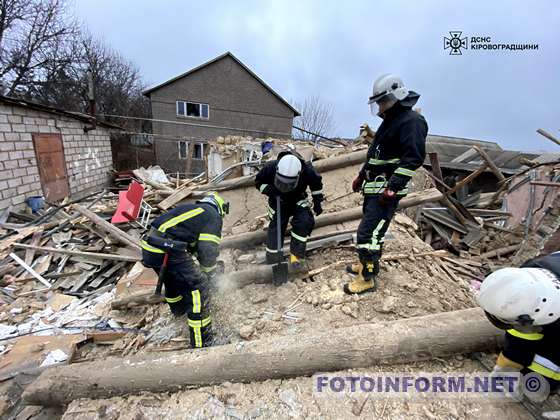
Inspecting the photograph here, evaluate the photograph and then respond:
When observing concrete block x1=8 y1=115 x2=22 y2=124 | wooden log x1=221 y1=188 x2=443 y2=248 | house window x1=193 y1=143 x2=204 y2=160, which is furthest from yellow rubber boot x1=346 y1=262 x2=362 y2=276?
house window x1=193 y1=143 x2=204 y2=160

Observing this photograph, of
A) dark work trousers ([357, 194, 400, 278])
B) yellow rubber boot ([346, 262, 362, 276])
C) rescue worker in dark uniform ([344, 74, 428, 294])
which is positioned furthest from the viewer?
yellow rubber boot ([346, 262, 362, 276])

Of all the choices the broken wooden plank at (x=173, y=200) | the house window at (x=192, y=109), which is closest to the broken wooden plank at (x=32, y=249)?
the broken wooden plank at (x=173, y=200)

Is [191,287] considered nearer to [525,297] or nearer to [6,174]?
[525,297]

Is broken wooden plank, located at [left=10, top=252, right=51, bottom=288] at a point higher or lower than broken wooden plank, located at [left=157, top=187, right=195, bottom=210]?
lower

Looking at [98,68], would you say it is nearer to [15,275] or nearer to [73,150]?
[73,150]

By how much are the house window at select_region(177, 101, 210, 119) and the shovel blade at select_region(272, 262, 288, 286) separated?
19283 mm

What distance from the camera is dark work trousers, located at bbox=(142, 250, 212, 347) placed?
102 inches

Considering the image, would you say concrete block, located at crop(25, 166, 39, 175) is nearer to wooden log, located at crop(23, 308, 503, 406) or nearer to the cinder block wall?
the cinder block wall

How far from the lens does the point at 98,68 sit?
22.4 m

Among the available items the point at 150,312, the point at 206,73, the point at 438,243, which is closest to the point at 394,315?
the point at 150,312

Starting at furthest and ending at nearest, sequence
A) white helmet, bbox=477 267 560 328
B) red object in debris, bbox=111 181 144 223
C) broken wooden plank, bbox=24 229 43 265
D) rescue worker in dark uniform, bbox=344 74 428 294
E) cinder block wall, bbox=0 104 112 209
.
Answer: cinder block wall, bbox=0 104 112 209 → red object in debris, bbox=111 181 144 223 → broken wooden plank, bbox=24 229 43 265 → rescue worker in dark uniform, bbox=344 74 428 294 → white helmet, bbox=477 267 560 328

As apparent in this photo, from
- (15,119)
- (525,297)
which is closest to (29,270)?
(15,119)

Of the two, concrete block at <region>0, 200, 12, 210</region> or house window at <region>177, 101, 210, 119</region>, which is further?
house window at <region>177, 101, 210, 119</region>

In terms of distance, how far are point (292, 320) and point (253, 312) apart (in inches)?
18.4
